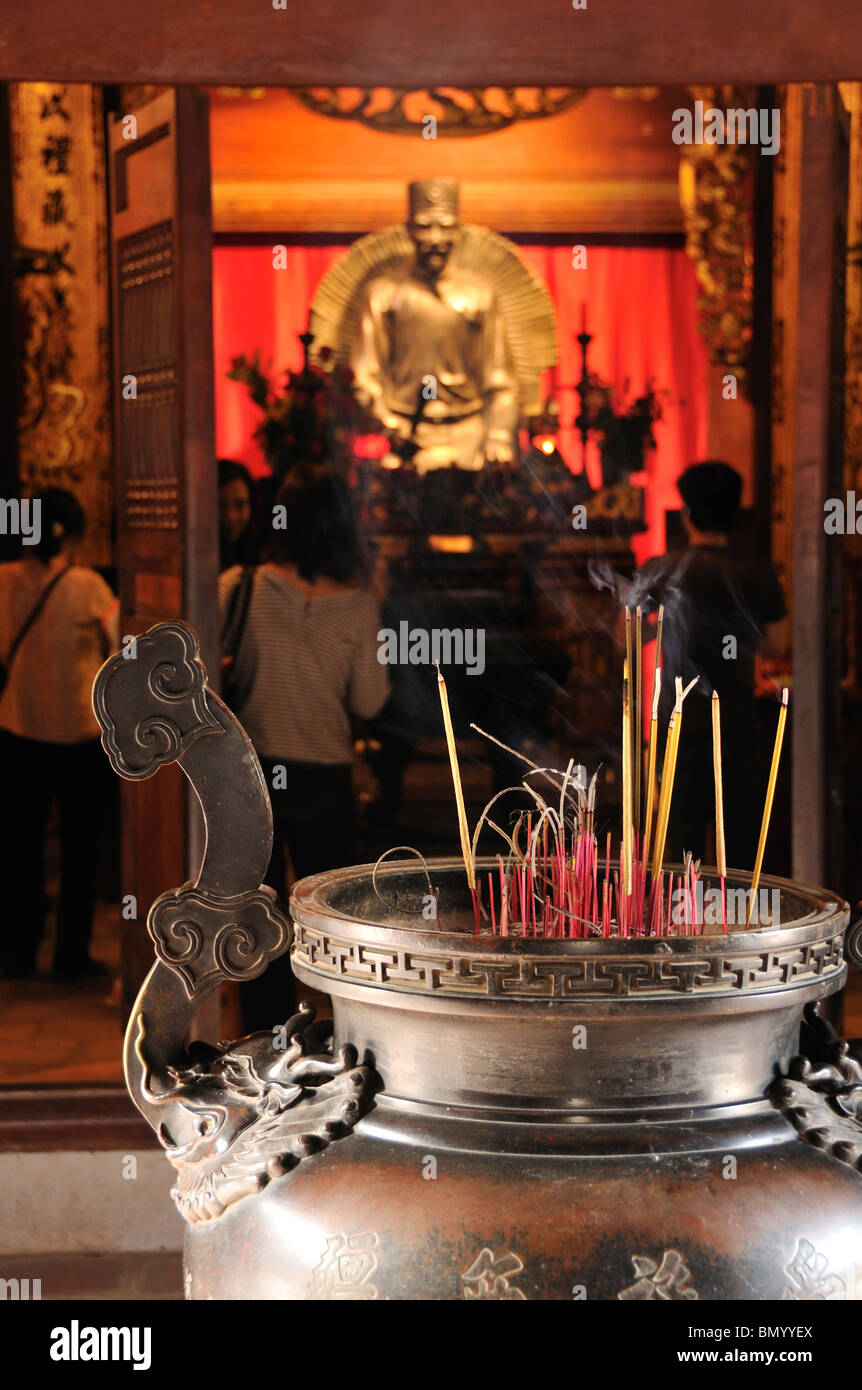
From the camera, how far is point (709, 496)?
4.07 metres

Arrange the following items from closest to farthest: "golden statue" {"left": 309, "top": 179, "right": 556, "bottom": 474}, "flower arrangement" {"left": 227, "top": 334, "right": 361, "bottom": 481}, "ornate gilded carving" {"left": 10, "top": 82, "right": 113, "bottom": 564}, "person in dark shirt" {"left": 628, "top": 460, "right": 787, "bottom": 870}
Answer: "person in dark shirt" {"left": 628, "top": 460, "right": 787, "bottom": 870} < "flower arrangement" {"left": 227, "top": 334, "right": 361, "bottom": 481} < "golden statue" {"left": 309, "top": 179, "right": 556, "bottom": 474} < "ornate gilded carving" {"left": 10, "top": 82, "right": 113, "bottom": 564}

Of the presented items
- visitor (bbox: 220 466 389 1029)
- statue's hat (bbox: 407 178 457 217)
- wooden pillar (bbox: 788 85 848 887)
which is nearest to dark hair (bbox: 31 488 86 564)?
visitor (bbox: 220 466 389 1029)

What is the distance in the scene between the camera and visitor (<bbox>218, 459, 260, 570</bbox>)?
4.27 meters

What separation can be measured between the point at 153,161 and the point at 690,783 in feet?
5.75

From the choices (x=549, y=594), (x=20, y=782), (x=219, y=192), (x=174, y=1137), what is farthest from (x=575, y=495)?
(x=174, y=1137)

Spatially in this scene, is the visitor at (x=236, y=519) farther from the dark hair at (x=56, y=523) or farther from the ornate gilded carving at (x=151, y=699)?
the ornate gilded carving at (x=151, y=699)

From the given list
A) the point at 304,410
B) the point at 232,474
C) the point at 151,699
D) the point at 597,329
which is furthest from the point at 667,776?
the point at 597,329

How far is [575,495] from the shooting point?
6012 millimetres

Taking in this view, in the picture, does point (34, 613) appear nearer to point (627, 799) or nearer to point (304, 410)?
point (304, 410)

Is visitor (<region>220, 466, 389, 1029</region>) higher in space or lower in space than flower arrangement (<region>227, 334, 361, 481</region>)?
lower

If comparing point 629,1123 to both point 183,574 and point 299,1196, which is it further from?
point 183,574

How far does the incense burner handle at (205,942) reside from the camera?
1.39 m

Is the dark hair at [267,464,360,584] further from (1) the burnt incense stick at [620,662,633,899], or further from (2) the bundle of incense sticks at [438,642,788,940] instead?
(1) the burnt incense stick at [620,662,633,899]

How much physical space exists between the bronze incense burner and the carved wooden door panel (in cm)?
163
